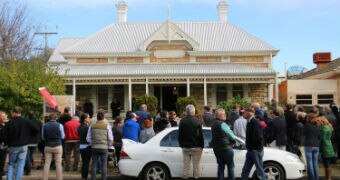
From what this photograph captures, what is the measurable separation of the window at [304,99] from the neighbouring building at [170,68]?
5.63 ft

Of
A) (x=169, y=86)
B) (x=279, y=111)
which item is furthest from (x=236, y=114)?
(x=169, y=86)

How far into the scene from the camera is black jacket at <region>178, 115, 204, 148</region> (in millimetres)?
10242

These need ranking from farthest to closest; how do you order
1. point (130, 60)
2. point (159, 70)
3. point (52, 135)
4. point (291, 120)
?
point (130, 60) → point (159, 70) → point (291, 120) → point (52, 135)

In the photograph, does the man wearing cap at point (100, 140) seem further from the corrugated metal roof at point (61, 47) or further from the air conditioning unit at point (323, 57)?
the air conditioning unit at point (323, 57)

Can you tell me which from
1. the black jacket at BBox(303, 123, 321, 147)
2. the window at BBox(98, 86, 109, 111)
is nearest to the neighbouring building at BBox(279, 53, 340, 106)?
the window at BBox(98, 86, 109, 111)

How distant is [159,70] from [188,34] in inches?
214

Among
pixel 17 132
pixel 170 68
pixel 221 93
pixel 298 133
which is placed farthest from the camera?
pixel 221 93

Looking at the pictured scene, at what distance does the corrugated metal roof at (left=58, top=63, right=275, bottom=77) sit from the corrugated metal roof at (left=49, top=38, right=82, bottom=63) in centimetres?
440

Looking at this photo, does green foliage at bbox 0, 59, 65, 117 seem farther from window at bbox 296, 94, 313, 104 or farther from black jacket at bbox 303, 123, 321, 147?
window at bbox 296, 94, 313, 104

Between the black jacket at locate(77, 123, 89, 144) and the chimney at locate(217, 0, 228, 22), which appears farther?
the chimney at locate(217, 0, 228, 22)

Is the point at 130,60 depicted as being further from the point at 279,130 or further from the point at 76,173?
the point at 279,130

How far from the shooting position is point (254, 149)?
10.0m

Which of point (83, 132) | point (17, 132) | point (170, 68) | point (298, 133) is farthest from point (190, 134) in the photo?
point (170, 68)

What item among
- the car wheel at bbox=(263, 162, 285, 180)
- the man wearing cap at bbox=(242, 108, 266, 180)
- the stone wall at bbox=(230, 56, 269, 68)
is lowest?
the car wheel at bbox=(263, 162, 285, 180)
